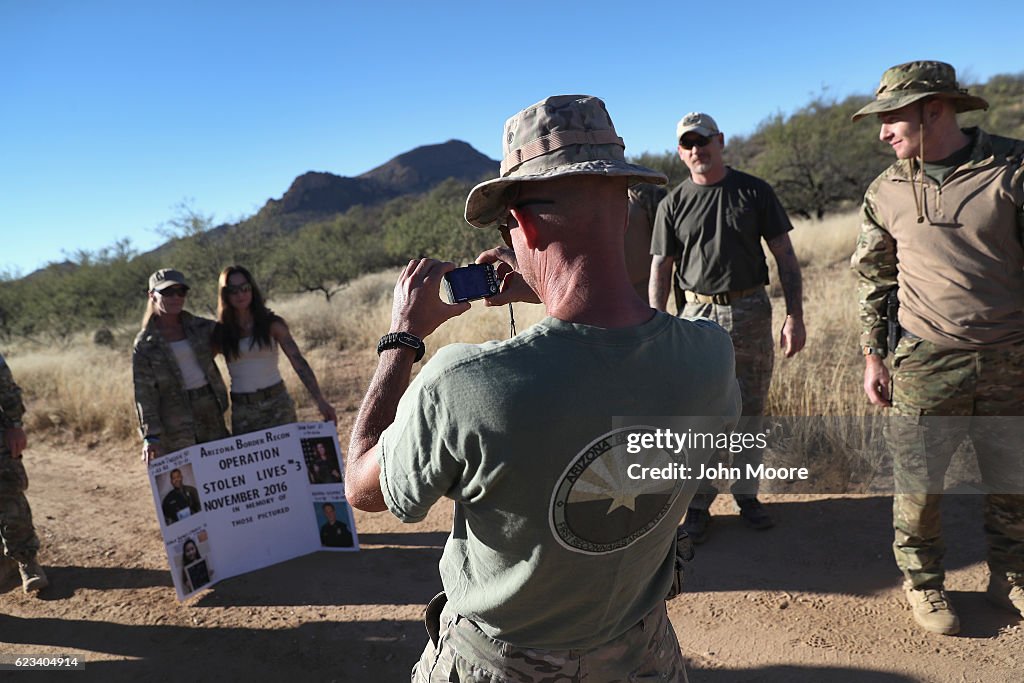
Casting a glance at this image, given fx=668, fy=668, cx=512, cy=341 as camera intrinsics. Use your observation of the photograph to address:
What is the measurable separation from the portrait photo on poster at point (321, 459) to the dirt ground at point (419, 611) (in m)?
0.53

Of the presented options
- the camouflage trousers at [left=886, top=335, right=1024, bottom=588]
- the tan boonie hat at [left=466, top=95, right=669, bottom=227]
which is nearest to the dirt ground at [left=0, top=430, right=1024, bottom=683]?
the camouflage trousers at [left=886, top=335, right=1024, bottom=588]

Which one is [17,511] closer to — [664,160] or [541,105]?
[541,105]

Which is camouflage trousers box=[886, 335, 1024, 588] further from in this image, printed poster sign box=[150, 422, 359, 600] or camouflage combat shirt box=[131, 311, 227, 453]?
camouflage combat shirt box=[131, 311, 227, 453]

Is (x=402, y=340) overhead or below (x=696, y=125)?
below

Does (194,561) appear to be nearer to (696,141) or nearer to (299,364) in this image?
(299,364)

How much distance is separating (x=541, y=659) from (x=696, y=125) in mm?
3183

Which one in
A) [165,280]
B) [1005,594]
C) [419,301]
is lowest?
[1005,594]

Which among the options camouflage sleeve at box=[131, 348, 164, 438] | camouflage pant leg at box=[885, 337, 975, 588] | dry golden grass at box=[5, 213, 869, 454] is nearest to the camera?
camouflage pant leg at box=[885, 337, 975, 588]

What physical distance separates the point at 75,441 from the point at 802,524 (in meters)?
7.45

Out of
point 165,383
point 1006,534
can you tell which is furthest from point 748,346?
point 165,383

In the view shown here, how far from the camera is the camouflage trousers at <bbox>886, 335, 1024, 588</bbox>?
2873mm

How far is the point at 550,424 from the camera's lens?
43.9 inches

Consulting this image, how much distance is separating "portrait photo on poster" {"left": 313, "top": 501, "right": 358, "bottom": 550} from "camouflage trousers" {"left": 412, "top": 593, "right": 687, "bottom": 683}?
294 cm

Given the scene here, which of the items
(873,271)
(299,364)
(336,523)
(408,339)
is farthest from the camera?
(299,364)
